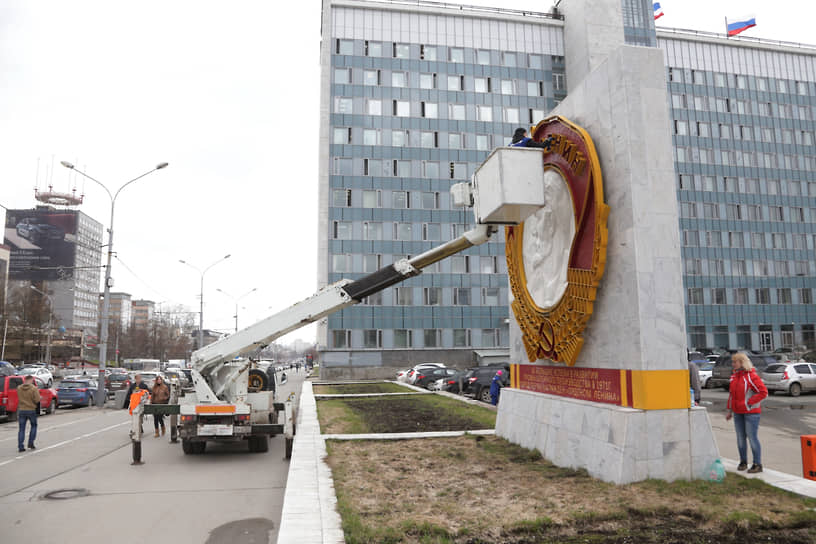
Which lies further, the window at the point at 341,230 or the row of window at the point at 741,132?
the row of window at the point at 741,132

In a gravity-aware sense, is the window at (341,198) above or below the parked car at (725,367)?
above

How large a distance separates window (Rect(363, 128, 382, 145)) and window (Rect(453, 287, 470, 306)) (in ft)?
49.3

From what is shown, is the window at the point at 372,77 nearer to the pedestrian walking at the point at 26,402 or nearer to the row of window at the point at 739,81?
the row of window at the point at 739,81

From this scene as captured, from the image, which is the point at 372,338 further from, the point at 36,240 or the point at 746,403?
the point at 36,240

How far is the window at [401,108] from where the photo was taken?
158ft

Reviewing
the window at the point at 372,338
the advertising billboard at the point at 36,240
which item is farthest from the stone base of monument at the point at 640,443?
the advertising billboard at the point at 36,240

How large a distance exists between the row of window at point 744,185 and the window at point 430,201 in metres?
25.7

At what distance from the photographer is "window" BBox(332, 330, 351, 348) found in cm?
4475

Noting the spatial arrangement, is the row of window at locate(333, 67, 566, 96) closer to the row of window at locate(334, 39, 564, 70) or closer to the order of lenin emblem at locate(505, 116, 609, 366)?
the row of window at locate(334, 39, 564, 70)

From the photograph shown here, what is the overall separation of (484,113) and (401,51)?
9464 mm

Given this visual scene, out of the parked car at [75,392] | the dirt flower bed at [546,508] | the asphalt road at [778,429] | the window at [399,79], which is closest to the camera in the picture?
the dirt flower bed at [546,508]

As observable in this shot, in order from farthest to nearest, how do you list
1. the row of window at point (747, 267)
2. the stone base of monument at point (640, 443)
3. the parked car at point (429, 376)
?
the row of window at point (747, 267)
the parked car at point (429, 376)
the stone base of monument at point (640, 443)

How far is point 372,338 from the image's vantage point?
4525 cm

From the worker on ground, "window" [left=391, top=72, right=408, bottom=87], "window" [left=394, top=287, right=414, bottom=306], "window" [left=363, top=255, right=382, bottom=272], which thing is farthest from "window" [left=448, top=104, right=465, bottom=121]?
the worker on ground
